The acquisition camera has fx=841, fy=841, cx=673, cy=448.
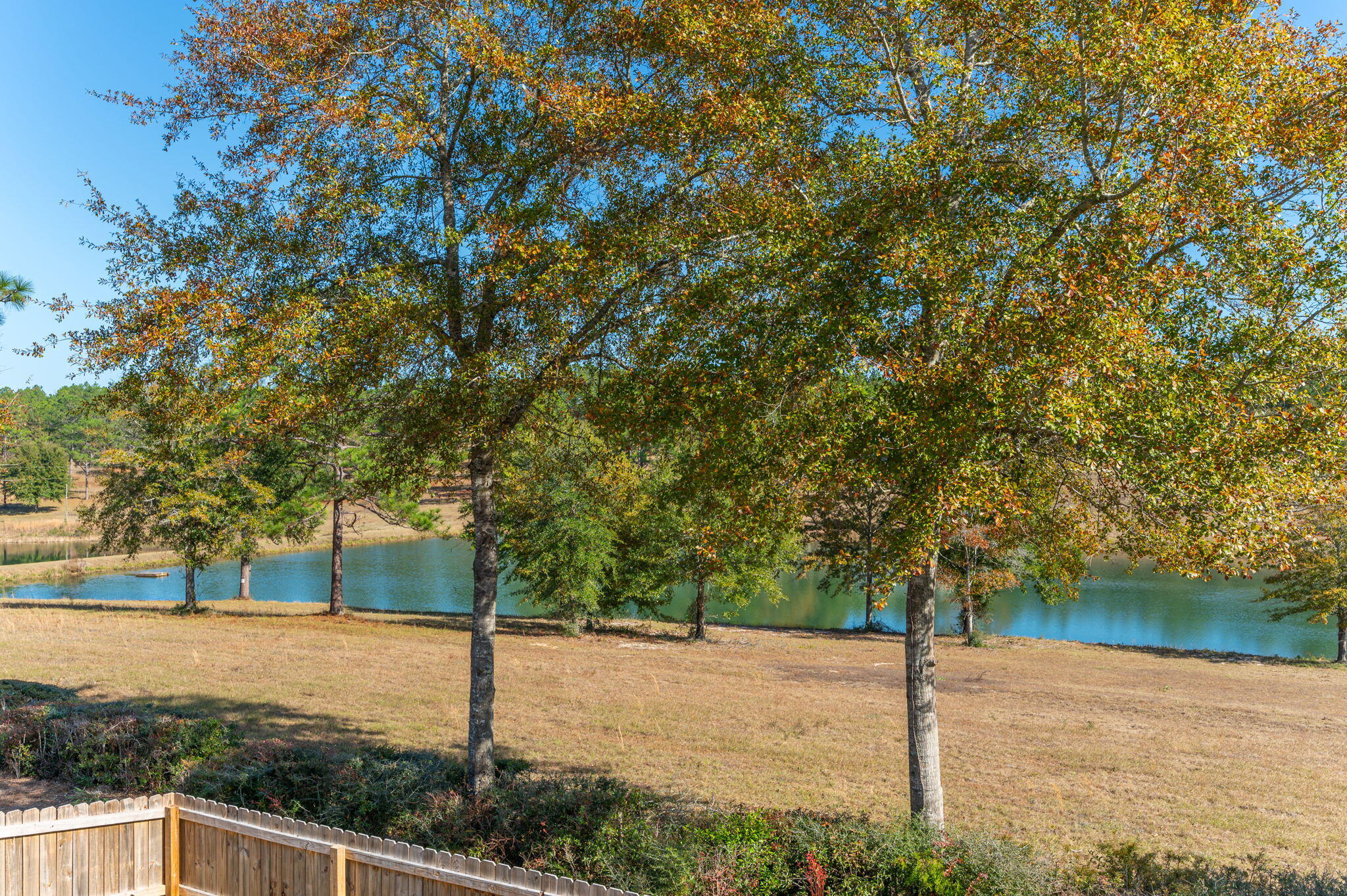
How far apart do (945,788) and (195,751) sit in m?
10.3

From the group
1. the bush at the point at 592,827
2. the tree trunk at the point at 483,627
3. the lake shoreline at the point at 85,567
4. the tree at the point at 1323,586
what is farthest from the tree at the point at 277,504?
the tree at the point at 1323,586

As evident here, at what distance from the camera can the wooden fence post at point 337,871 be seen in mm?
5906

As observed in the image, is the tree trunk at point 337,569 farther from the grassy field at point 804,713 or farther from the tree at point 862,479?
the tree at point 862,479

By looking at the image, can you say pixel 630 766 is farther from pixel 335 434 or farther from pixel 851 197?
pixel 851 197

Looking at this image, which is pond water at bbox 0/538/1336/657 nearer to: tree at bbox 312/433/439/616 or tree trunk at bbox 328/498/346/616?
tree trunk at bbox 328/498/346/616

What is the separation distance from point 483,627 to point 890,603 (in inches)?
1761

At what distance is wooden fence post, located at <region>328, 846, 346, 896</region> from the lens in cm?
591

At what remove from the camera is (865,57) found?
9.88 m

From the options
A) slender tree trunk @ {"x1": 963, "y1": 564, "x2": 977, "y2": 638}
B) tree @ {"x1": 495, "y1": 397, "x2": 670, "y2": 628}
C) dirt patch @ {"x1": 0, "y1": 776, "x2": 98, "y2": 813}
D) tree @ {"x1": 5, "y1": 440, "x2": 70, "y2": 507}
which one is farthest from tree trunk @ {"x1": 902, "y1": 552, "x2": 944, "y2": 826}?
tree @ {"x1": 5, "y1": 440, "x2": 70, "y2": 507}

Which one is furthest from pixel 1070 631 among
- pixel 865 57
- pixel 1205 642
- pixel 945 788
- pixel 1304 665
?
pixel 865 57

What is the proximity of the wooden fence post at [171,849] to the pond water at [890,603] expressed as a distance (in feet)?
108

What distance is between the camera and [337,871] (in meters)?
5.92

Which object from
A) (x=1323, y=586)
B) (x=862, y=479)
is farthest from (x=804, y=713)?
(x=1323, y=586)

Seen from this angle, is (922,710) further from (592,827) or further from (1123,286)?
(1123,286)
